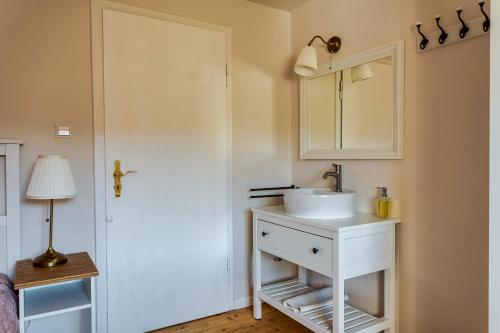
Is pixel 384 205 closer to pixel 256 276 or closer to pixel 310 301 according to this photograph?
pixel 310 301

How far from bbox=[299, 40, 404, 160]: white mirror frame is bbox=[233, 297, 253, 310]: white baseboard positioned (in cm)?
113

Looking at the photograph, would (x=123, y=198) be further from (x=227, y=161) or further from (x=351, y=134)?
(x=351, y=134)

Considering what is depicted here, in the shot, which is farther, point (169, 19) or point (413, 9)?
point (169, 19)

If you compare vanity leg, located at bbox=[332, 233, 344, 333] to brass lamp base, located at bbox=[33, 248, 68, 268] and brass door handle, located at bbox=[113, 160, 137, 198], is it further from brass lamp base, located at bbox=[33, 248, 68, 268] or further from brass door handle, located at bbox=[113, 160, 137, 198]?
brass lamp base, located at bbox=[33, 248, 68, 268]

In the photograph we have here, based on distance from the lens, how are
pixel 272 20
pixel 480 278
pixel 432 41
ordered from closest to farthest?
1. pixel 480 278
2. pixel 432 41
3. pixel 272 20

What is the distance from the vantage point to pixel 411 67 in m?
1.83

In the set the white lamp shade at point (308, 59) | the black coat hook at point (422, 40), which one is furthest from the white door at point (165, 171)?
the black coat hook at point (422, 40)

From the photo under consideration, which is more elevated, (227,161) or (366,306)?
(227,161)

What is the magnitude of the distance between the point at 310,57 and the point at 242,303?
179 cm

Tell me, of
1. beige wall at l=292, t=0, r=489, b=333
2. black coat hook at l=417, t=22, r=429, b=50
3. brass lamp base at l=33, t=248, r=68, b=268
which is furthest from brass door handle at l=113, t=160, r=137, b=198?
black coat hook at l=417, t=22, r=429, b=50

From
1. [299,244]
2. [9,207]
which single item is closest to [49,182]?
[9,207]

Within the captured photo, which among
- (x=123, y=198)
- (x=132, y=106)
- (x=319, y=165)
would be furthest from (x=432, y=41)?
(x=123, y=198)

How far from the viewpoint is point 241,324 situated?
7.59ft

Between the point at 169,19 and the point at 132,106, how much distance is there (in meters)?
0.62
